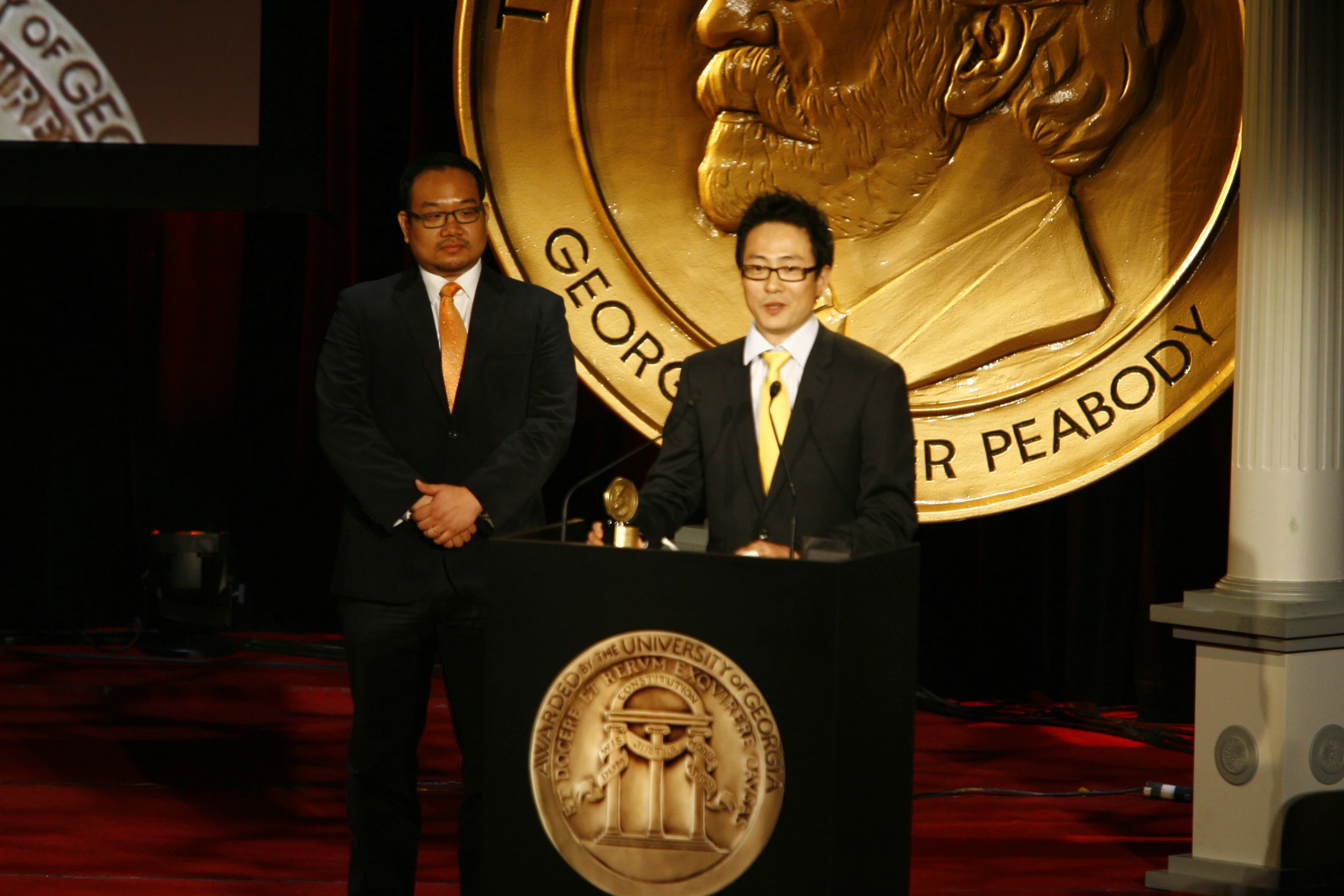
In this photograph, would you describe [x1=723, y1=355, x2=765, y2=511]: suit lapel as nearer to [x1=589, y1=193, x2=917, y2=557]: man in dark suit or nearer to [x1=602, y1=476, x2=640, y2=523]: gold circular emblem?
[x1=589, y1=193, x2=917, y2=557]: man in dark suit

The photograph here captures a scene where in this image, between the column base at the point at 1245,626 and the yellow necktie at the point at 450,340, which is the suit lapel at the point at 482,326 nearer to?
the yellow necktie at the point at 450,340

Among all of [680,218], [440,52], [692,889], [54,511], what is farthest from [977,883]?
[54,511]

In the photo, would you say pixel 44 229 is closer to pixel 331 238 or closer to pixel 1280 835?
pixel 331 238

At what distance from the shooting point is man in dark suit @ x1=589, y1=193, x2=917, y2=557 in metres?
1.93

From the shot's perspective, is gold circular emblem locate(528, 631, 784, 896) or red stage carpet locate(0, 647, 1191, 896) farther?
red stage carpet locate(0, 647, 1191, 896)

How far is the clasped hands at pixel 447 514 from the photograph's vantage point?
2.23 metres

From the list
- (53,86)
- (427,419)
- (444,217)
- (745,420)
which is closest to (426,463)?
(427,419)

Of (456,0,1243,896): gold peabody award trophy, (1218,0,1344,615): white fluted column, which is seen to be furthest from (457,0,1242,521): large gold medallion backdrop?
(1218,0,1344,615): white fluted column

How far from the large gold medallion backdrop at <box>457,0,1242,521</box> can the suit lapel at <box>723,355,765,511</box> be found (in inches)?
49.5

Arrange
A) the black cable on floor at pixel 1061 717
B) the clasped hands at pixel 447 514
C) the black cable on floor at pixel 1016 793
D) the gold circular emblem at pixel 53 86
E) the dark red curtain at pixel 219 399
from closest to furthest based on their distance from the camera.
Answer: the clasped hands at pixel 447 514, the black cable on floor at pixel 1016 793, the black cable on floor at pixel 1061 717, the gold circular emblem at pixel 53 86, the dark red curtain at pixel 219 399

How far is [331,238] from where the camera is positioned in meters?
4.48

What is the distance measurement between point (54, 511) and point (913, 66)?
2.94 m

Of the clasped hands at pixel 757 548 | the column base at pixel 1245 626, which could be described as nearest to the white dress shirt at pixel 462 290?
the clasped hands at pixel 757 548

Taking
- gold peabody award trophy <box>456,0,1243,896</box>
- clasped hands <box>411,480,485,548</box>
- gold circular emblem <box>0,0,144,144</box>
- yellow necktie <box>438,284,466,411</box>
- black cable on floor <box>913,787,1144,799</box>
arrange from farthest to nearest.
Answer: gold circular emblem <box>0,0,144,144</box> < black cable on floor <box>913,787,1144,799</box> < gold peabody award trophy <box>456,0,1243,896</box> < yellow necktie <box>438,284,466,411</box> < clasped hands <box>411,480,485,548</box>
